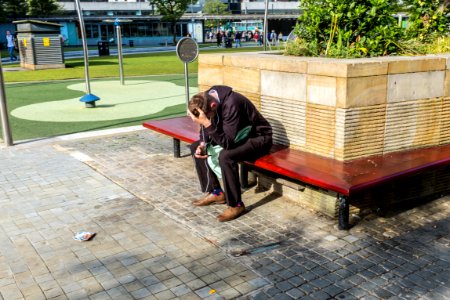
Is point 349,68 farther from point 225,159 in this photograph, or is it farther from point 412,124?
point 225,159

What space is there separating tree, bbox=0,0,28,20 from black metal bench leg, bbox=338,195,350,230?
5268cm

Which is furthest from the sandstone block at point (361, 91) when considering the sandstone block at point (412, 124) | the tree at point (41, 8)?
the tree at point (41, 8)

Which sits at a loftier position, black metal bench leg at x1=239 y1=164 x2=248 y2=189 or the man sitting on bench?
the man sitting on bench

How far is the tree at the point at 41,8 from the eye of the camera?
171ft

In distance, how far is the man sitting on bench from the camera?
5.14 meters

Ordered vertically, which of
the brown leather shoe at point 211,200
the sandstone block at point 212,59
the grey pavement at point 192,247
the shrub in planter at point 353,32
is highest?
the shrub in planter at point 353,32

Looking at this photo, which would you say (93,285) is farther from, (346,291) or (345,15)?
(345,15)

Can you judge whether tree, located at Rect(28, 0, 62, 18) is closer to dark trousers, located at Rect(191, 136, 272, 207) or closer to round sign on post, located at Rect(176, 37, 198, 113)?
round sign on post, located at Rect(176, 37, 198, 113)

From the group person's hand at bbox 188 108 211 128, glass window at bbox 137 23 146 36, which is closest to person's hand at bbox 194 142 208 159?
person's hand at bbox 188 108 211 128

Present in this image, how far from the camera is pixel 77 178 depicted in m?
6.93

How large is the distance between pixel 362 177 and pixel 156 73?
17.3 m

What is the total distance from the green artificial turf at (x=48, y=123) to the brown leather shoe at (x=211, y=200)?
16.5 ft

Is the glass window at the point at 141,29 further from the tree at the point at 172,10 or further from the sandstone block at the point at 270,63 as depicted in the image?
the sandstone block at the point at 270,63

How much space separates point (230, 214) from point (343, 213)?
1172 mm
